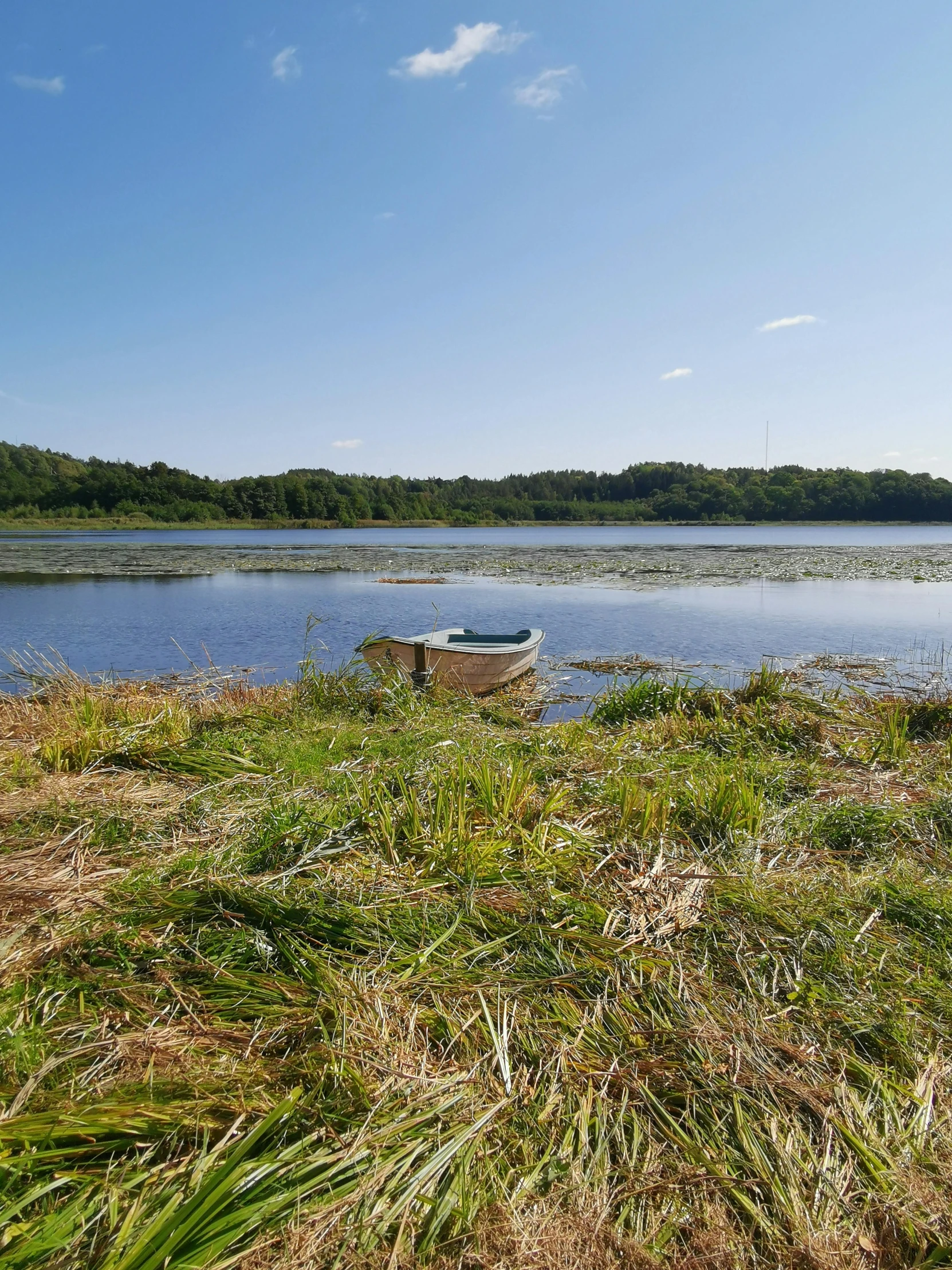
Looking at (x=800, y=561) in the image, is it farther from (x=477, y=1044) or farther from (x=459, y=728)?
(x=477, y=1044)

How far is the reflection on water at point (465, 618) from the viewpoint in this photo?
16688 millimetres

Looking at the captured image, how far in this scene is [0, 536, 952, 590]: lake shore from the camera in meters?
35.5

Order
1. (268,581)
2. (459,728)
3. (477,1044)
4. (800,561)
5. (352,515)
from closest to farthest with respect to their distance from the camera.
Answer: (477,1044)
(459,728)
(268,581)
(800,561)
(352,515)

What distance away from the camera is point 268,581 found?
34.3m

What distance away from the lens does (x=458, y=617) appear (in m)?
22.2

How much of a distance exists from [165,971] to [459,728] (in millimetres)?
4472

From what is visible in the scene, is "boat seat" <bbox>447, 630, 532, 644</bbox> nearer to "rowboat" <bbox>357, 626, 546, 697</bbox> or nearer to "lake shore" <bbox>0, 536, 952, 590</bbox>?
"rowboat" <bbox>357, 626, 546, 697</bbox>

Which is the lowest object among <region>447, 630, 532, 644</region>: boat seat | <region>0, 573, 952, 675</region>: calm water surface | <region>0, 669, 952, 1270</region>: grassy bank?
<region>0, 573, 952, 675</region>: calm water surface

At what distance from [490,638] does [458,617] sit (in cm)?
822

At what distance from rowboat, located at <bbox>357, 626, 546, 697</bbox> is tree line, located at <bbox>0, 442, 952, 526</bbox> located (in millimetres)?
101720

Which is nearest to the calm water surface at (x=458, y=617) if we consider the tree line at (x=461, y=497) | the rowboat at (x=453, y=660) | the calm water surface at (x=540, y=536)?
the rowboat at (x=453, y=660)

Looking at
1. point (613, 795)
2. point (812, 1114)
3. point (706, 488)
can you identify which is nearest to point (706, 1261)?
point (812, 1114)

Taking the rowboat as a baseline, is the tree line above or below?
above

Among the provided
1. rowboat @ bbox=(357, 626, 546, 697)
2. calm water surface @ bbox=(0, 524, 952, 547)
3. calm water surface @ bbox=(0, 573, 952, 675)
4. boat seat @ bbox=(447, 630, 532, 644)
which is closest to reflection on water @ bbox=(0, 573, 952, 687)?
calm water surface @ bbox=(0, 573, 952, 675)
